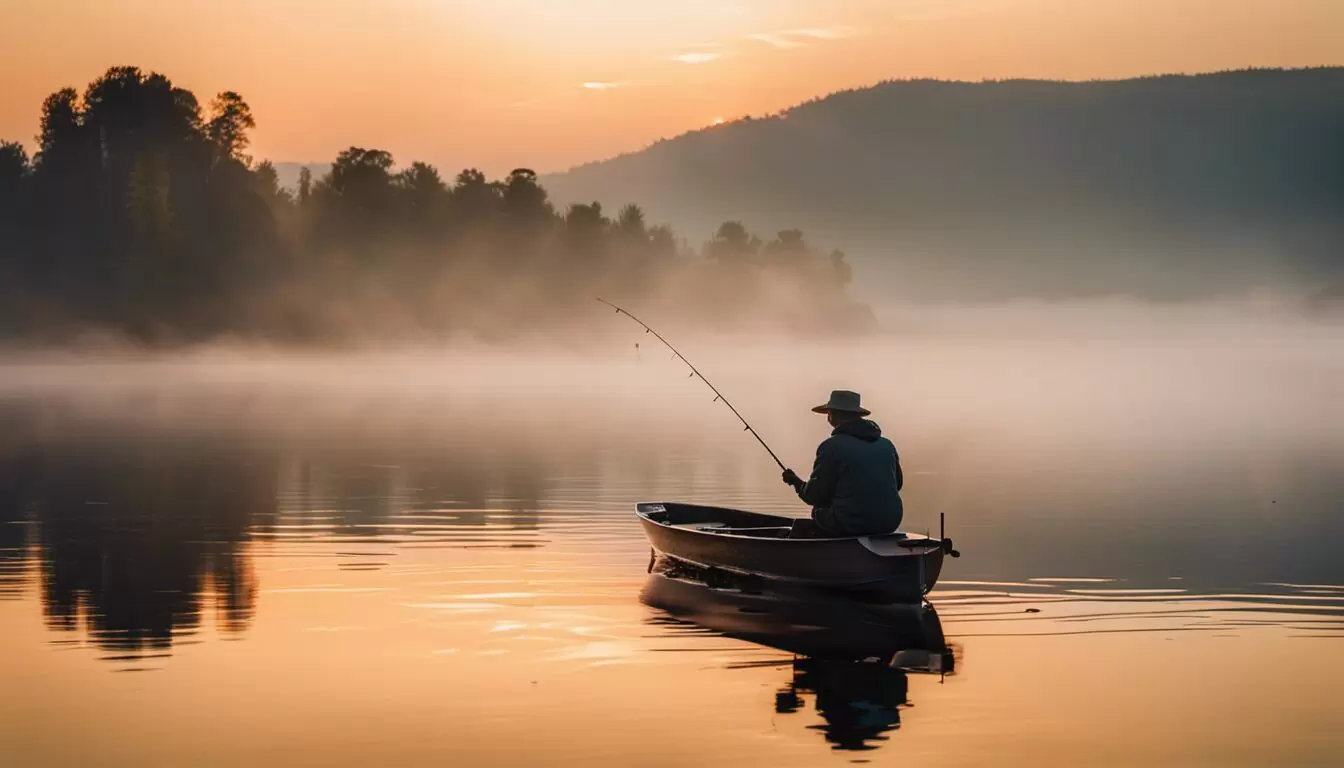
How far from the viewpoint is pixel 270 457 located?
46281 millimetres

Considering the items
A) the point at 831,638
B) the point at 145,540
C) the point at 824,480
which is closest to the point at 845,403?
the point at 824,480

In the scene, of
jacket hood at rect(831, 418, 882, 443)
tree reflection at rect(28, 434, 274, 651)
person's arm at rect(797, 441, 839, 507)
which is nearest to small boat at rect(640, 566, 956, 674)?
person's arm at rect(797, 441, 839, 507)

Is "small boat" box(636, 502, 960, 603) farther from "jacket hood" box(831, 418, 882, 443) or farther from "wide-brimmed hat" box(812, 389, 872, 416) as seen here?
"wide-brimmed hat" box(812, 389, 872, 416)

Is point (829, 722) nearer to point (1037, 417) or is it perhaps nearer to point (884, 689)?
point (884, 689)

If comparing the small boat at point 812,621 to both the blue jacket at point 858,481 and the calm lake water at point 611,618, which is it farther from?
the blue jacket at point 858,481

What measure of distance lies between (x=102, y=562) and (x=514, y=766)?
1374 centimetres

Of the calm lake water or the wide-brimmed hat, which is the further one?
the wide-brimmed hat

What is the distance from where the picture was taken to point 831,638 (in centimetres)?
1858

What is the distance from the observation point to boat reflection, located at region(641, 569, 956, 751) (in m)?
15.0

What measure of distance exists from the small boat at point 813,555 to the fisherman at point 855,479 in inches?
13.8

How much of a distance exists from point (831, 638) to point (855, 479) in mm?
2462

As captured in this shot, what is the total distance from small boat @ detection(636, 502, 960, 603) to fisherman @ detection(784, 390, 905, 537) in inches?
13.8

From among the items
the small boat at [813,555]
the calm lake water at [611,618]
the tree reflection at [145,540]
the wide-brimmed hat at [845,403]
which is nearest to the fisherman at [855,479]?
the wide-brimmed hat at [845,403]

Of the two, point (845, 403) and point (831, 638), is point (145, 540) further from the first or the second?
Result: point (831, 638)
